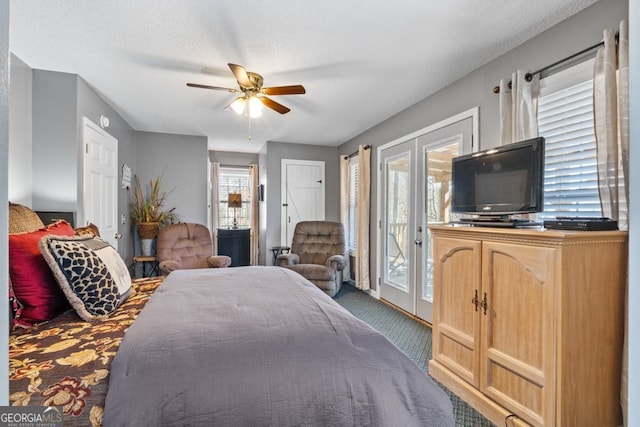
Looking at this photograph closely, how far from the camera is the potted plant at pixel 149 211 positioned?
167 inches

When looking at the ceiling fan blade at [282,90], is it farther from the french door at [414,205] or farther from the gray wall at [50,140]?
the gray wall at [50,140]

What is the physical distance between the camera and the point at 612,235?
1.50 m

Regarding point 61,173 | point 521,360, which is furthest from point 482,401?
point 61,173

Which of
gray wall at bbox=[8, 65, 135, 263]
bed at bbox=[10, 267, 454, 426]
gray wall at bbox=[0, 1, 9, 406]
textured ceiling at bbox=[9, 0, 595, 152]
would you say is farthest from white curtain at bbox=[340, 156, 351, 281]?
gray wall at bbox=[0, 1, 9, 406]

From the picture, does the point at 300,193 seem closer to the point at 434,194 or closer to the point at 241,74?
the point at 434,194

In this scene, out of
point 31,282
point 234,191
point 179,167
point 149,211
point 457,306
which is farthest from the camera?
point 234,191

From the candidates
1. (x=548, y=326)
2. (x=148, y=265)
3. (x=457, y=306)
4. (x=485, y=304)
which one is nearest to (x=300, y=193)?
(x=148, y=265)

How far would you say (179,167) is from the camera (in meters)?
4.84

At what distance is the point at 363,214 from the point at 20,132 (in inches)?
150

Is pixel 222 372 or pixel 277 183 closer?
pixel 222 372

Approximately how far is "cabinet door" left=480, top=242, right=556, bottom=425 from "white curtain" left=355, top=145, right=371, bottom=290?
2.74 m

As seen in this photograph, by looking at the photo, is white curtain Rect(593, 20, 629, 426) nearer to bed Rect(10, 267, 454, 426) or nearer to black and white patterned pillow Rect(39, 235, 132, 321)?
bed Rect(10, 267, 454, 426)

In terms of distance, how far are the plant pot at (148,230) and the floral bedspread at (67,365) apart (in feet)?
10.2

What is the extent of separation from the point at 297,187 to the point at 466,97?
126 inches
